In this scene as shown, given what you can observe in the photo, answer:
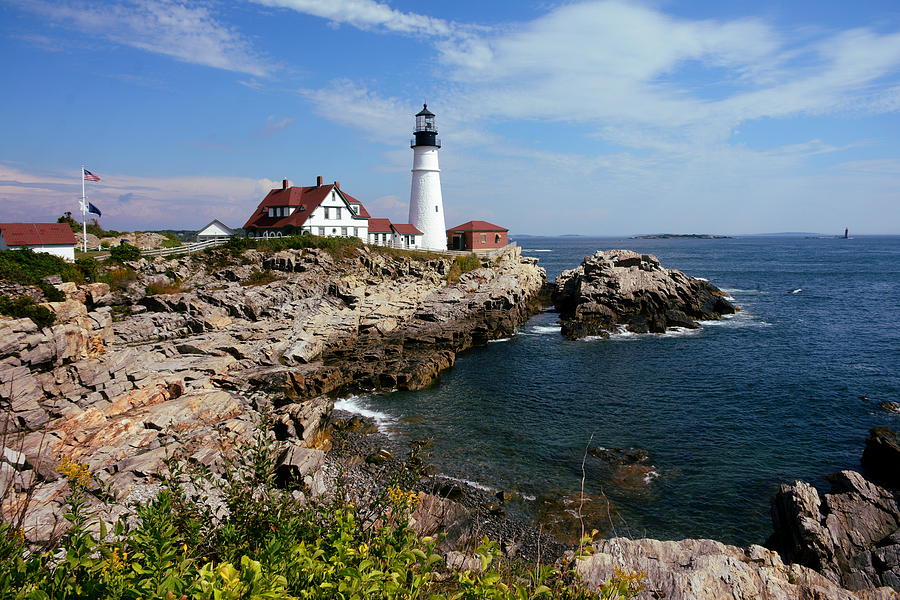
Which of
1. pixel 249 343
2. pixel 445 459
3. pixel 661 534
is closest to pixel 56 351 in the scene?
pixel 249 343

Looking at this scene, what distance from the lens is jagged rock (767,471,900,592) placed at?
12742 mm

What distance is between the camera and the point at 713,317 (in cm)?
4988

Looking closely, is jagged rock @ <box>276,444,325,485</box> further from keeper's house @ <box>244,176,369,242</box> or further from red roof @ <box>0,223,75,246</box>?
keeper's house @ <box>244,176,369,242</box>

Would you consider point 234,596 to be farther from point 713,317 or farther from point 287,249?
point 713,317

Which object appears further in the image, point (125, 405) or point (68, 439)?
point (125, 405)

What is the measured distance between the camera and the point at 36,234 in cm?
3484

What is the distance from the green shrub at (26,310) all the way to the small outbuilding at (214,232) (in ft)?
85.5

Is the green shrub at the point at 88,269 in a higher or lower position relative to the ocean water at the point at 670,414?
higher

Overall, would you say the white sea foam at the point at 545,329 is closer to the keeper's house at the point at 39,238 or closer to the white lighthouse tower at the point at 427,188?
the white lighthouse tower at the point at 427,188

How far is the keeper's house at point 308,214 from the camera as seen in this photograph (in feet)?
177

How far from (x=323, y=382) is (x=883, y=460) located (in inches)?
981

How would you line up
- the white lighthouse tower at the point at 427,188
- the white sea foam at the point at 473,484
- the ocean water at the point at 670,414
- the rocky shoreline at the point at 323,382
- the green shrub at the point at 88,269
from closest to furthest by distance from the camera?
the rocky shoreline at the point at 323,382 < the ocean water at the point at 670,414 < the white sea foam at the point at 473,484 < the green shrub at the point at 88,269 < the white lighthouse tower at the point at 427,188

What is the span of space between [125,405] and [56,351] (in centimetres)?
375

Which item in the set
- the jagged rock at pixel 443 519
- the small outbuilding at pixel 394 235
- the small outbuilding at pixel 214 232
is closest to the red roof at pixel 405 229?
the small outbuilding at pixel 394 235
